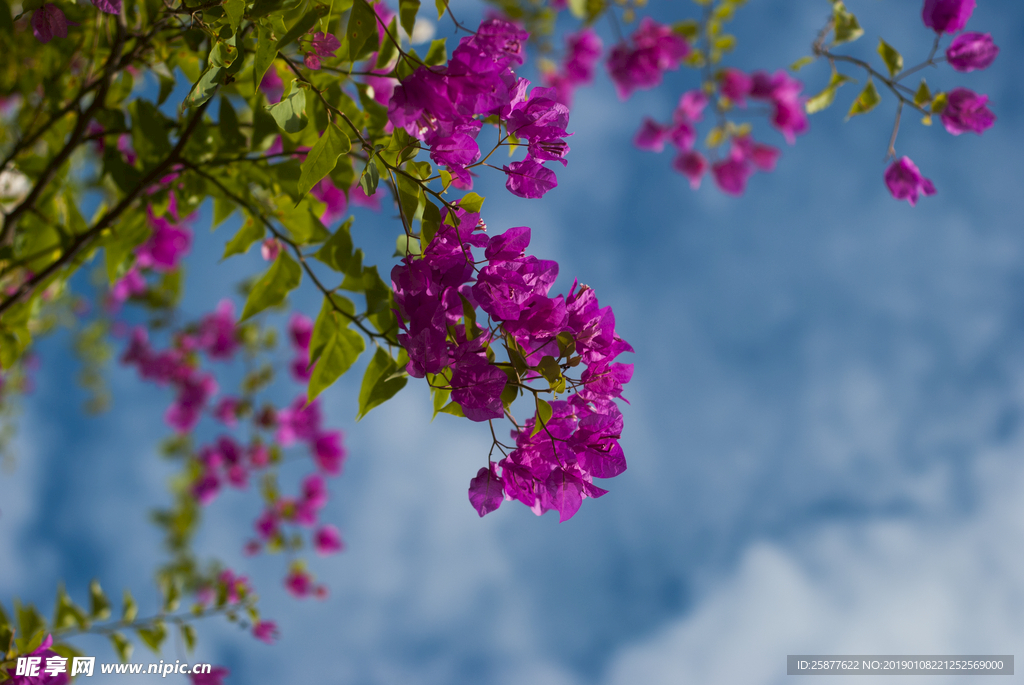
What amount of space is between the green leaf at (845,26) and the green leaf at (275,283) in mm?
1002

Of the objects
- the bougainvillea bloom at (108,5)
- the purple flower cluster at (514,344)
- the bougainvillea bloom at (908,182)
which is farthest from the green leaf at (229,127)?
the bougainvillea bloom at (908,182)

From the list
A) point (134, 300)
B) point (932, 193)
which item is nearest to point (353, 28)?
point (932, 193)

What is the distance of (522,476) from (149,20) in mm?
927

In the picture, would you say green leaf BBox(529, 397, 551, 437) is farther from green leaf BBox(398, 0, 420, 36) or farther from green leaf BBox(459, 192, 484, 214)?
green leaf BBox(398, 0, 420, 36)

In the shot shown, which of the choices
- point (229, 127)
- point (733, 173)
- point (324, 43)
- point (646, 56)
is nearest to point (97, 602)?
point (229, 127)

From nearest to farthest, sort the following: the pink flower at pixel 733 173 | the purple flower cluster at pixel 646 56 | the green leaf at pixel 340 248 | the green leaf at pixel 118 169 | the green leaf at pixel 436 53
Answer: the green leaf at pixel 436 53 → the green leaf at pixel 340 248 → the green leaf at pixel 118 169 → the purple flower cluster at pixel 646 56 → the pink flower at pixel 733 173

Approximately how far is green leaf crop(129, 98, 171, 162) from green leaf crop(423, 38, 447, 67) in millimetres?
497

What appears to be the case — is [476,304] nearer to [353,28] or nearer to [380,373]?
[380,373]

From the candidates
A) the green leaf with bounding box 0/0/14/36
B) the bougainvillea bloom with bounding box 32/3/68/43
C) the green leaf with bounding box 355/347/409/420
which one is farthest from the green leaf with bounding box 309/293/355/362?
the green leaf with bounding box 0/0/14/36

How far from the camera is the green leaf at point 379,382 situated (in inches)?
30.4

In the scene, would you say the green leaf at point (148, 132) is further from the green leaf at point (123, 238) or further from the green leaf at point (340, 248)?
the green leaf at point (340, 248)

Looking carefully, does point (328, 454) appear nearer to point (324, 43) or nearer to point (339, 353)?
point (339, 353)

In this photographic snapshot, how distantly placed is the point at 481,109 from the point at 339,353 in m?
0.40

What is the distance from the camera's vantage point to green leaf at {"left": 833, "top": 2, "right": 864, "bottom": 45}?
1.10 metres
